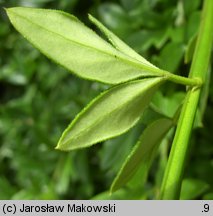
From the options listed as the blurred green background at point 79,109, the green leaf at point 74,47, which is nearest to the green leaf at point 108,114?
the green leaf at point 74,47

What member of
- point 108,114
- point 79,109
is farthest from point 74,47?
point 79,109

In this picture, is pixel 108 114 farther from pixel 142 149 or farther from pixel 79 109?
pixel 79 109

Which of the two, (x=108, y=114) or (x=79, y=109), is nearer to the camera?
(x=108, y=114)

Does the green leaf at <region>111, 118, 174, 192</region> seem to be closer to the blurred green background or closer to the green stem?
the green stem

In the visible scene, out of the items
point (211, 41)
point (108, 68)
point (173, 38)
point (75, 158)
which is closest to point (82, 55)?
point (108, 68)

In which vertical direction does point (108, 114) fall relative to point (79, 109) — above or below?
below

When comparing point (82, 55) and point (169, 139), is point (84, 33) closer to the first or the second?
point (82, 55)

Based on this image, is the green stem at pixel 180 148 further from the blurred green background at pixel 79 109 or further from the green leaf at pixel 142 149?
the blurred green background at pixel 79 109
